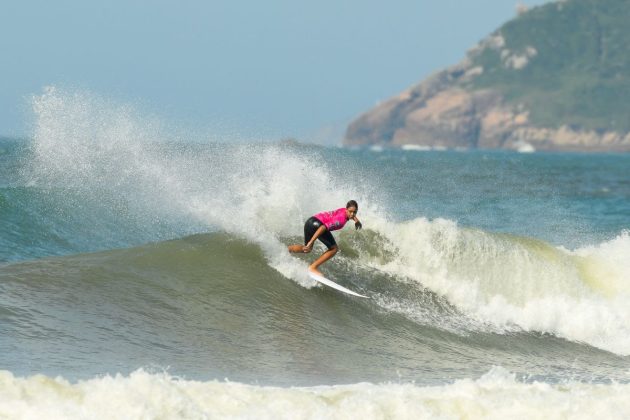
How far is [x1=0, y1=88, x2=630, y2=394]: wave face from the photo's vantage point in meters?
11.5

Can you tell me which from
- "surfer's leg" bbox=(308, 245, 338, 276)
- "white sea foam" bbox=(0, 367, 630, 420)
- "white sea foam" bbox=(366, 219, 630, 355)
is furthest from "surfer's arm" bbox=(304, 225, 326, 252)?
"white sea foam" bbox=(0, 367, 630, 420)

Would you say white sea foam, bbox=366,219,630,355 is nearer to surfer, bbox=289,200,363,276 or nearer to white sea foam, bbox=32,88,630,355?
white sea foam, bbox=32,88,630,355

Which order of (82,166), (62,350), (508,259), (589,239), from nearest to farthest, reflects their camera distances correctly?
1. (62,350)
2. (508,259)
3. (589,239)
4. (82,166)

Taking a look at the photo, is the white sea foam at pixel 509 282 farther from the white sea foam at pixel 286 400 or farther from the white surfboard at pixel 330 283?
the white sea foam at pixel 286 400

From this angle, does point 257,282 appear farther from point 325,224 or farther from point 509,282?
point 509,282

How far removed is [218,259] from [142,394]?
7301 millimetres

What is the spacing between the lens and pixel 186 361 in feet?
35.5

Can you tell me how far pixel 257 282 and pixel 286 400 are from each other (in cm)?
601

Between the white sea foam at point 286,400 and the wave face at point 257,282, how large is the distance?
0.85m

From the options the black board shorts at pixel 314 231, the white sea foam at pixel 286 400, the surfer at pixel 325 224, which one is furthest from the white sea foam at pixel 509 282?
the white sea foam at pixel 286 400

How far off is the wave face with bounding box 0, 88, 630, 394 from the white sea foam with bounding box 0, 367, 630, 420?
85cm

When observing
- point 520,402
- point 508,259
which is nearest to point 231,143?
point 508,259

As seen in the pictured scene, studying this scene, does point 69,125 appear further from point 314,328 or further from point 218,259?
point 314,328

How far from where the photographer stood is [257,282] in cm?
1511
